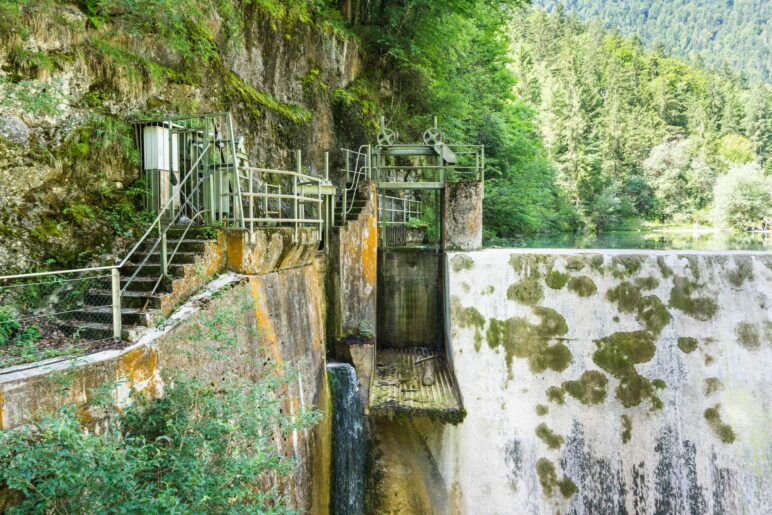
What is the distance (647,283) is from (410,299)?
4.67 meters

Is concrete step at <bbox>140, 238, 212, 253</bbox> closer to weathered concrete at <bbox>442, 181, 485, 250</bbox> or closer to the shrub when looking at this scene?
weathered concrete at <bbox>442, 181, 485, 250</bbox>

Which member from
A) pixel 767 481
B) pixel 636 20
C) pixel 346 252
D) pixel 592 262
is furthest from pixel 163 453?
pixel 636 20

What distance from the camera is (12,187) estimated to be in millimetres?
6285

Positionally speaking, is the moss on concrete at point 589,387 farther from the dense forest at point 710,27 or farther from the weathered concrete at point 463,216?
the dense forest at point 710,27

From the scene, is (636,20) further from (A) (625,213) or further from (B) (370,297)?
(B) (370,297)

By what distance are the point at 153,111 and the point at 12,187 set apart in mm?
2509

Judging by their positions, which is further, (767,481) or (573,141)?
(573,141)

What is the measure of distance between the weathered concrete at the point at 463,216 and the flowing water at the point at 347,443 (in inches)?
134

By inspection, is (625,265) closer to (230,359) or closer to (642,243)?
(230,359)

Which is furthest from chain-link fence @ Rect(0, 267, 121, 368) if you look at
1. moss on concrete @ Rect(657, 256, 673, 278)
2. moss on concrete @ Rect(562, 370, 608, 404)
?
moss on concrete @ Rect(657, 256, 673, 278)

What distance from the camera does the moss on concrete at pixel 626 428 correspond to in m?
8.56

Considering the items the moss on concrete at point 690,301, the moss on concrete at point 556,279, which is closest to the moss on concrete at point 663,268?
the moss on concrete at point 690,301

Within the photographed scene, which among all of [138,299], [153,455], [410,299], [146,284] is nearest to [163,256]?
[146,284]

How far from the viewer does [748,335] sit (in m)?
8.82
